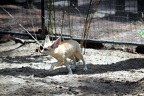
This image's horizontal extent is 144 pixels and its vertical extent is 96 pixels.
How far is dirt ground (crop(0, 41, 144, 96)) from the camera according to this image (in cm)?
517

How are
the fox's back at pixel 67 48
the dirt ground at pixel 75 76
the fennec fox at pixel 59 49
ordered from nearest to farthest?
the dirt ground at pixel 75 76
the fennec fox at pixel 59 49
the fox's back at pixel 67 48

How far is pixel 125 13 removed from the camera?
1130 centimetres

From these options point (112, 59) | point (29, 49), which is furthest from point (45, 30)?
point (112, 59)

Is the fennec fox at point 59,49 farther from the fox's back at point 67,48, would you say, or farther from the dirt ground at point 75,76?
the dirt ground at point 75,76

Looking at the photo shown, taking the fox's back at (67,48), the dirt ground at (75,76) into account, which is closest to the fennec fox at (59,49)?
the fox's back at (67,48)

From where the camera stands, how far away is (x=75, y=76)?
596cm

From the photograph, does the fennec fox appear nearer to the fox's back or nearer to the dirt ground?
the fox's back

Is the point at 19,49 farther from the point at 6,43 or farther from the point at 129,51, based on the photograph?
the point at 129,51

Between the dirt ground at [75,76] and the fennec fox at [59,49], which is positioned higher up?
the fennec fox at [59,49]

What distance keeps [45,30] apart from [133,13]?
3.73 meters

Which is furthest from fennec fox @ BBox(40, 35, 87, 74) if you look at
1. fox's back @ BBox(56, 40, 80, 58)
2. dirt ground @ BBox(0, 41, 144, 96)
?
dirt ground @ BBox(0, 41, 144, 96)

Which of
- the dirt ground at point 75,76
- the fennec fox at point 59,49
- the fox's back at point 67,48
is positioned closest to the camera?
the dirt ground at point 75,76

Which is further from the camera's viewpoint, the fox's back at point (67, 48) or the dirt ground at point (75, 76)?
the fox's back at point (67, 48)

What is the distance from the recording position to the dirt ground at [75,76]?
5168 mm
